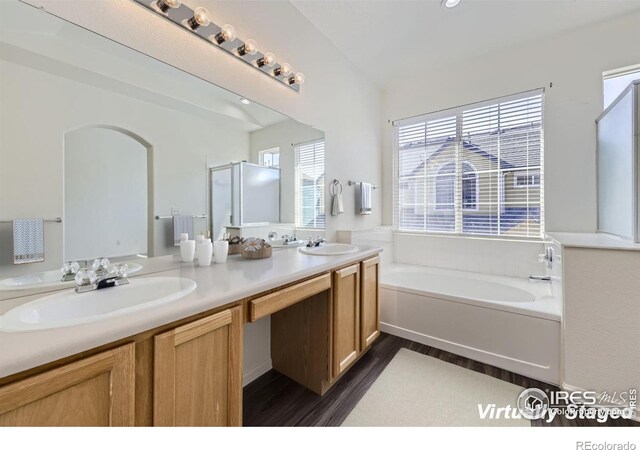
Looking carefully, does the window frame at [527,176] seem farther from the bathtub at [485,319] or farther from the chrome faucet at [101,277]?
the chrome faucet at [101,277]

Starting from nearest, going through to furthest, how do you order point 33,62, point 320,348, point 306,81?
point 33,62, point 320,348, point 306,81

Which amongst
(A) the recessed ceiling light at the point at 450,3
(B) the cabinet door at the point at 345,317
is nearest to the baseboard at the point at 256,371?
(B) the cabinet door at the point at 345,317

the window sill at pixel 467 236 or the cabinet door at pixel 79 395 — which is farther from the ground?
the window sill at pixel 467 236

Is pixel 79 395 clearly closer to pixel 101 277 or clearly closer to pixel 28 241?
pixel 101 277

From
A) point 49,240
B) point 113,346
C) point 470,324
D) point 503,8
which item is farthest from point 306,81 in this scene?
point 470,324

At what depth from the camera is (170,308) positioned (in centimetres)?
84

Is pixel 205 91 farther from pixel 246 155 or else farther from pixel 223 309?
pixel 223 309

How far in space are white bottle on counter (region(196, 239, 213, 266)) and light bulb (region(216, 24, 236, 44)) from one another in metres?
1.22

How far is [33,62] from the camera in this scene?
969 mm

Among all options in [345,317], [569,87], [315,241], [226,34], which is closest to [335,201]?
[315,241]

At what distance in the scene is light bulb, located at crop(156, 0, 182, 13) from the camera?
1.32 metres

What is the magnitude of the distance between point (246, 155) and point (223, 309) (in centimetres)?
112

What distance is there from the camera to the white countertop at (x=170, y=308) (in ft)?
1.95

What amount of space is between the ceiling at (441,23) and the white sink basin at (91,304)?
2.30 metres
